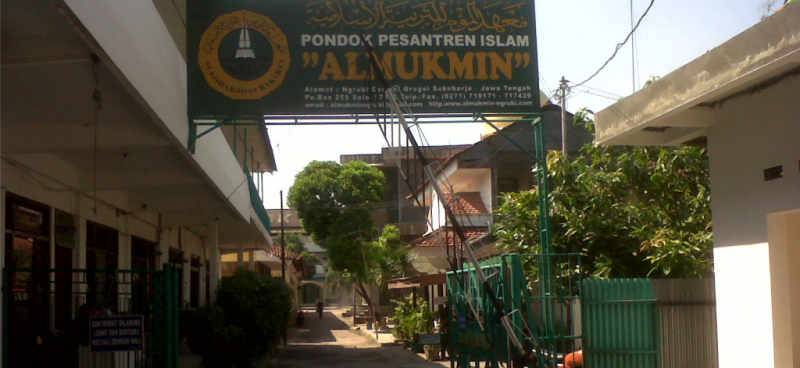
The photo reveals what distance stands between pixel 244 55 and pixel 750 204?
6.53 m

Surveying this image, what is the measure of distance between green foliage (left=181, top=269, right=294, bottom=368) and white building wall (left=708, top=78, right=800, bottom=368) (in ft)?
31.1

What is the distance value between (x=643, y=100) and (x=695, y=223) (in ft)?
13.9

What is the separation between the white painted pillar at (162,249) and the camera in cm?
1795

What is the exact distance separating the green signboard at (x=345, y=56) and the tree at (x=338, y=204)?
33.9 m

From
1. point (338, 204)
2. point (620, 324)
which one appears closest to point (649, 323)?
point (620, 324)

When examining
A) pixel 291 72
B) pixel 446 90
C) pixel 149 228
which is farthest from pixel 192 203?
pixel 446 90

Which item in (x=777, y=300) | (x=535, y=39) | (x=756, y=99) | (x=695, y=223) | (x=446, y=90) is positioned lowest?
(x=777, y=300)

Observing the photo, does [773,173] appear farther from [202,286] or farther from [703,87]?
[202,286]

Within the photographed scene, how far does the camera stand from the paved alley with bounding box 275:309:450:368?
20.8 m

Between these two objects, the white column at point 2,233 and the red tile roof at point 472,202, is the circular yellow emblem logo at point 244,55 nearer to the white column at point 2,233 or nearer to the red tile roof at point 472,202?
the white column at point 2,233

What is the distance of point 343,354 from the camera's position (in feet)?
79.9

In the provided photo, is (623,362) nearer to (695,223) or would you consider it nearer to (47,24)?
(695,223)

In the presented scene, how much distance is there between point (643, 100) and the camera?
28.3 ft

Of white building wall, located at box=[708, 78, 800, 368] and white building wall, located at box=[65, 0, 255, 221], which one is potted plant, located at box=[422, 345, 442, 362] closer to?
white building wall, located at box=[65, 0, 255, 221]
